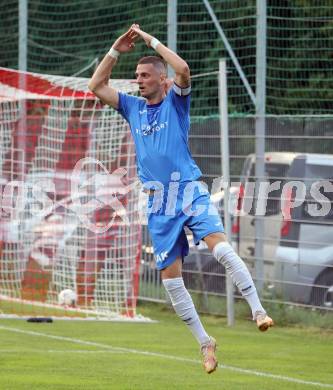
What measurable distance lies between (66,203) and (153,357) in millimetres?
5326

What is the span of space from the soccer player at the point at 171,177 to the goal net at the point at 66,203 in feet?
20.6

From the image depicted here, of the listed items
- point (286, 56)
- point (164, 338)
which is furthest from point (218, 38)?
point (164, 338)

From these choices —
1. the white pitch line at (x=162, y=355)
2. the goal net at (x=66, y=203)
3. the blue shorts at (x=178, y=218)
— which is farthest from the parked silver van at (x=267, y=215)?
the blue shorts at (x=178, y=218)

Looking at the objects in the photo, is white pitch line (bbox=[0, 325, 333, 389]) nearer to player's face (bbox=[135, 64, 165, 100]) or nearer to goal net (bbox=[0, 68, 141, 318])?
goal net (bbox=[0, 68, 141, 318])

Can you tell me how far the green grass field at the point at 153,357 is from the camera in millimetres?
10164

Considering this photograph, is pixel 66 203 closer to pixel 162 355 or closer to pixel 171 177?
pixel 162 355

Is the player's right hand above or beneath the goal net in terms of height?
above

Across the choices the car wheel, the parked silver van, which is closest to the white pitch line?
the car wheel

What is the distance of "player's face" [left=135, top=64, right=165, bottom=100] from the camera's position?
8891 millimetres

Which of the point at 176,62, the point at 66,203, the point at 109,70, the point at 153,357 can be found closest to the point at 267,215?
the point at 66,203

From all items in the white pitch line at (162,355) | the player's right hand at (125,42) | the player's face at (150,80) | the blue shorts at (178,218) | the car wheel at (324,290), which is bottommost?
the white pitch line at (162,355)

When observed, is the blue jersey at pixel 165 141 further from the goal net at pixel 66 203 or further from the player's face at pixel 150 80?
the goal net at pixel 66 203

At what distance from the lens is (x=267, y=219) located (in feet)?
50.3

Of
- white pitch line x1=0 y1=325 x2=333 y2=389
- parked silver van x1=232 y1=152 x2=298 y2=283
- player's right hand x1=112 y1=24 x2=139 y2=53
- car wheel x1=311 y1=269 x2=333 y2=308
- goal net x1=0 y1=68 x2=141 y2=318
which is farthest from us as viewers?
goal net x1=0 y1=68 x2=141 y2=318
